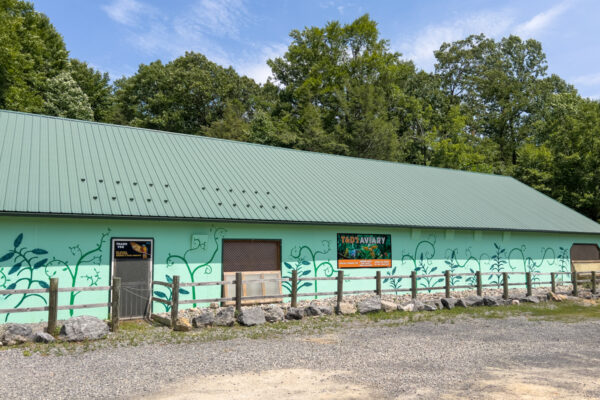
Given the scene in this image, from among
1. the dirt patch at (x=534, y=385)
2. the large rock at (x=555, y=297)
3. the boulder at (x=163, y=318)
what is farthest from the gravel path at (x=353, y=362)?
the large rock at (x=555, y=297)

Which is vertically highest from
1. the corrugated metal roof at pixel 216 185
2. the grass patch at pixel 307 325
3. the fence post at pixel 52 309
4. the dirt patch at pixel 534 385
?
the corrugated metal roof at pixel 216 185

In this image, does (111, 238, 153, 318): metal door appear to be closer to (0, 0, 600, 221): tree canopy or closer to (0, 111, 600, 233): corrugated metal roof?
(0, 111, 600, 233): corrugated metal roof

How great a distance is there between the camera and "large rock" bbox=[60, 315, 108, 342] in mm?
10352

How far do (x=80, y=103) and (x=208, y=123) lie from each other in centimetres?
1332

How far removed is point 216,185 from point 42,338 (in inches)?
330

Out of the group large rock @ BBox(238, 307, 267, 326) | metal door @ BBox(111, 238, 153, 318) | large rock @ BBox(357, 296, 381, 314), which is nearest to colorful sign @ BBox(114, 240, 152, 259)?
metal door @ BBox(111, 238, 153, 318)

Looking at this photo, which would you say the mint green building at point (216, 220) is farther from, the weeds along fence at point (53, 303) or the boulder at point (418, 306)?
the boulder at point (418, 306)

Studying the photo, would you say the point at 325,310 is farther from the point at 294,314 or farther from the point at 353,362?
the point at 353,362

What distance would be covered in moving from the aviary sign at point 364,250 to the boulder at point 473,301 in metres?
3.23

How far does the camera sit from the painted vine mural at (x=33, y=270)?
12.6 meters

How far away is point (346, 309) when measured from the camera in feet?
48.2

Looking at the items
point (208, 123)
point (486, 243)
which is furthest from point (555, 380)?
point (208, 123)

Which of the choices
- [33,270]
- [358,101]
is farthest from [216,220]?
[358,101]

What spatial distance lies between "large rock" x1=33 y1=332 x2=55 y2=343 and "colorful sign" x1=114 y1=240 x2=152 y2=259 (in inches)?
156
